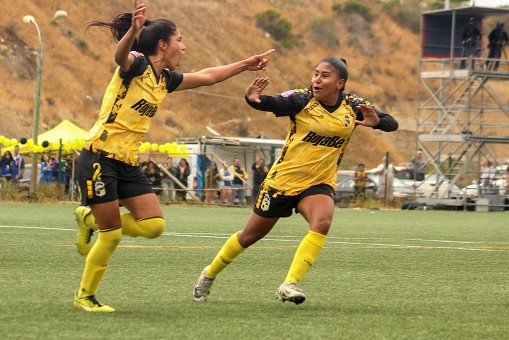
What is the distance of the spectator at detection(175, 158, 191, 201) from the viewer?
30781 mm

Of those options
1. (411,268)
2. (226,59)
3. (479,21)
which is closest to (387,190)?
(479,21)

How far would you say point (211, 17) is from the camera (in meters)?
71.6

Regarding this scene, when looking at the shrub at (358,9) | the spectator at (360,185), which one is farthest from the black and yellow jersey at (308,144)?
the shrub at (358,9)

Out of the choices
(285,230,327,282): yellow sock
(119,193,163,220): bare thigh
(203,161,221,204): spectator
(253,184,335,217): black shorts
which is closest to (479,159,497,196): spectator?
(203,161,221,204): spectator

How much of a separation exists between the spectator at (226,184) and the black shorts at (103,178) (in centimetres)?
2320

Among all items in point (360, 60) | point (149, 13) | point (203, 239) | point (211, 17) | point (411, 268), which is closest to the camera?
point (411, 268)

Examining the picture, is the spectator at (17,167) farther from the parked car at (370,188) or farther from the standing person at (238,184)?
the parked car at (370,188)

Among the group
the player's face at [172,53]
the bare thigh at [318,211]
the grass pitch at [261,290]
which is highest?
the player's face at [172,53]

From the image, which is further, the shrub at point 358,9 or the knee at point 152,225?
the shrub at point 358,9

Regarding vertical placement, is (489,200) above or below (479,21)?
below

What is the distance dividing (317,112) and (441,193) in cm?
2719

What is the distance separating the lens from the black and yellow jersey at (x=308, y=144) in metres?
7.88

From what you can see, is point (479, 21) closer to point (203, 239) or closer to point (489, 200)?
point (489, 200)

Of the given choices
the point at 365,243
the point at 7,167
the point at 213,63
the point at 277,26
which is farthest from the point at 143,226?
the point at 277,26
